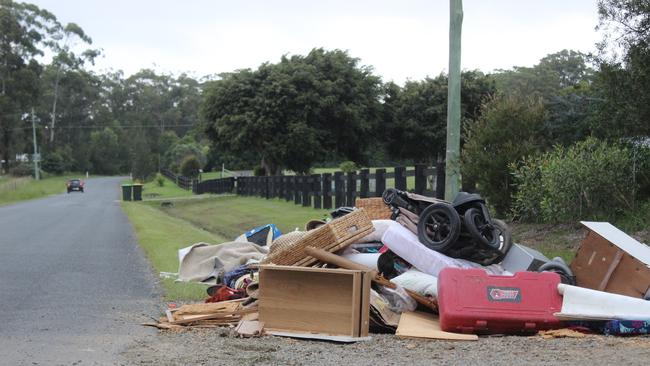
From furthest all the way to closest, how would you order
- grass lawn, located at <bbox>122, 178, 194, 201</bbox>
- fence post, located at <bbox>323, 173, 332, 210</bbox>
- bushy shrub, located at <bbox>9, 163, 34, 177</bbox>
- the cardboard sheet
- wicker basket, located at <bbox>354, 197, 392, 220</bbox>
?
bushy shrub, located at <bbox>9, 163, 34, 177</bbox> < grass lawn, located at <bbox>122, 178, 194, 201</bbox> < fence post, located at <bbox>323, 173, 332, 210</bbox> < wicker basket, located at <bbox>354, 197, 392, 220</bbox> < the cardboard sheet

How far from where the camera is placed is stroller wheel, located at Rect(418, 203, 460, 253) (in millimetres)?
8352

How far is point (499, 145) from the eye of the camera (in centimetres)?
1478

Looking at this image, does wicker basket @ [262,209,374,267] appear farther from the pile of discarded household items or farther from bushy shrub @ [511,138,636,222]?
bushy shrub @ [511,138,636,222]

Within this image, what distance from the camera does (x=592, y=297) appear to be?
686cm

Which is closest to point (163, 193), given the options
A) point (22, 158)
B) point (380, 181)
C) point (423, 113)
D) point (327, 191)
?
point (423, 113)

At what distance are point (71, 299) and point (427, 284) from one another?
4.89 metres

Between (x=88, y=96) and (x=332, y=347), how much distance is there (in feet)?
431

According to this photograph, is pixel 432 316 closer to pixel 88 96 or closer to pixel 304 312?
pixel 304 312

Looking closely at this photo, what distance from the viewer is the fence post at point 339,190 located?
25.1m

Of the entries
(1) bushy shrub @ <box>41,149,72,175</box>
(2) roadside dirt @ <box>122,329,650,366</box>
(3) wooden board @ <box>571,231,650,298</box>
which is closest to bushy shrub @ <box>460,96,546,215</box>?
(3) wooden board @ <box>571,231,650,298</box>

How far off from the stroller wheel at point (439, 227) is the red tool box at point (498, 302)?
3.79 ft

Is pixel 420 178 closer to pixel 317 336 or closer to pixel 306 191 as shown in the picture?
pixel 317 336

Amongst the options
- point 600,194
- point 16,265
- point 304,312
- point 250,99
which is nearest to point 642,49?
point 600,194

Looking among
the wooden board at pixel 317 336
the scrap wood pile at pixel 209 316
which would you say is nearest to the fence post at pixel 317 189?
the scrap wood pile at pixel 209 316
